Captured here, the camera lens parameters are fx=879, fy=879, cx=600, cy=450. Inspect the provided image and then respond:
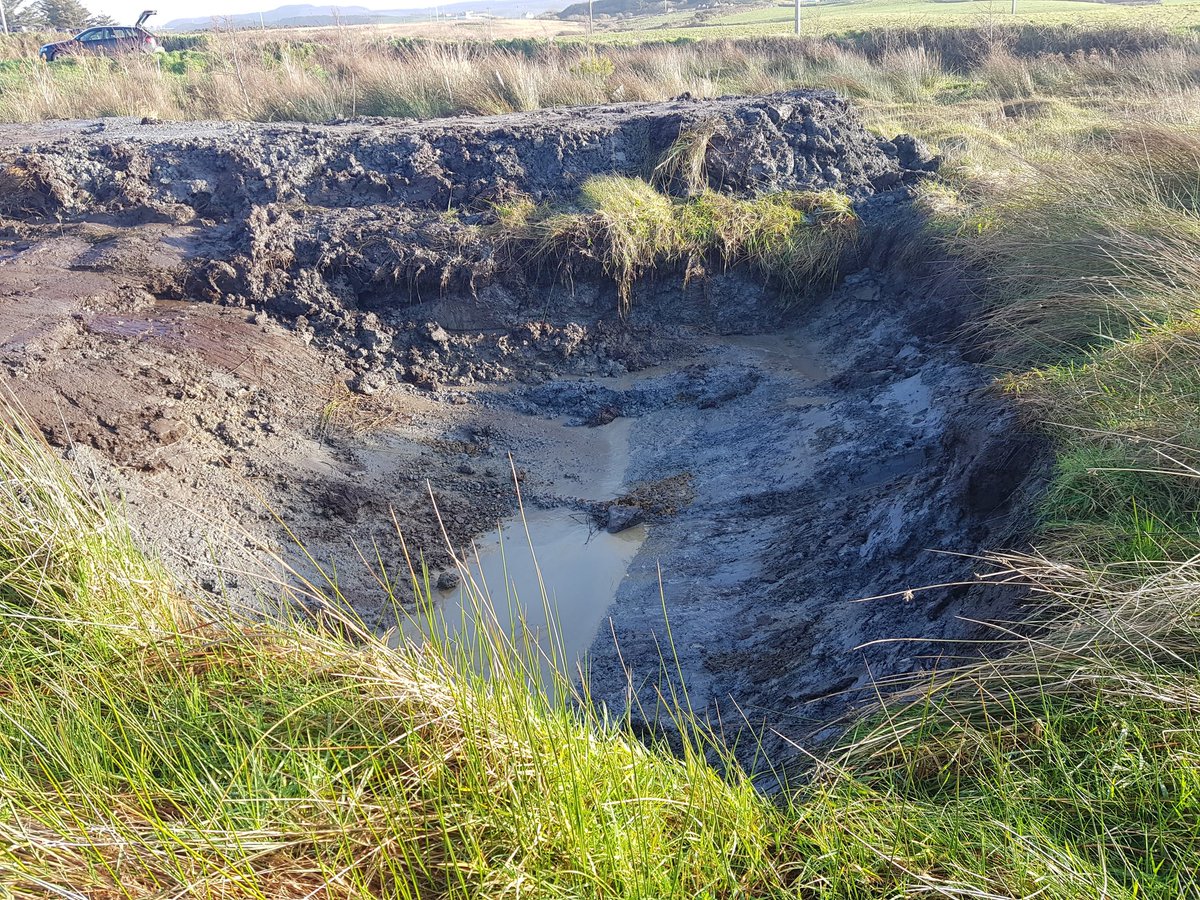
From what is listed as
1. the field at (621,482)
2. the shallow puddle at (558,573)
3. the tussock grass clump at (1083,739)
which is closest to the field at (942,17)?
the field at (621,482)

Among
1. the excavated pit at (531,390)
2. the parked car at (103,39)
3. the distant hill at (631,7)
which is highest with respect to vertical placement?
the distant hill at (631,7)

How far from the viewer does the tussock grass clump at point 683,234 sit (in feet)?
28.1

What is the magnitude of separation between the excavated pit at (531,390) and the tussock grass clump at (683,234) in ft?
0.64

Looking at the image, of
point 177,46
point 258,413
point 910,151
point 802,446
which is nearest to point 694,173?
point 910,151

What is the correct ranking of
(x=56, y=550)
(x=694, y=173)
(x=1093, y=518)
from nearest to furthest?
(x=56, y=550) → (x=1093, y=518) → (x=694, y=173)

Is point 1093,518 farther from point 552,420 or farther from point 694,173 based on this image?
point 694,173

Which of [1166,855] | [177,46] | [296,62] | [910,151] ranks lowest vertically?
[1166,855]

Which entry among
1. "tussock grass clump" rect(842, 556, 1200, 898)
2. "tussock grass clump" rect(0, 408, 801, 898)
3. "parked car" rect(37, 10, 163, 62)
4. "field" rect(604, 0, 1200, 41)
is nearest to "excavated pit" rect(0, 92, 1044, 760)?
"tussock grass clump" rect(842, 556, 1200, 898)

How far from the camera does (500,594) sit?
5.56 metres

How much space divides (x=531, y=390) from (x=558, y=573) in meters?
2.54

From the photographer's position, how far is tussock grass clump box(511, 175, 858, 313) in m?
8.55

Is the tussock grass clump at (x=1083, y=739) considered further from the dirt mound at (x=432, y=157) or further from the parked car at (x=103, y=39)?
the parked car at (x=103, y=39)

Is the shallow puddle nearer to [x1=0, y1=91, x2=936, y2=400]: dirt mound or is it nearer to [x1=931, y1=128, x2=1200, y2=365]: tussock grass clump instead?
[x1=0, y1=91, x2=936, y2=400]: dirt mound

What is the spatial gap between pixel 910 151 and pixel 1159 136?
413 cm
